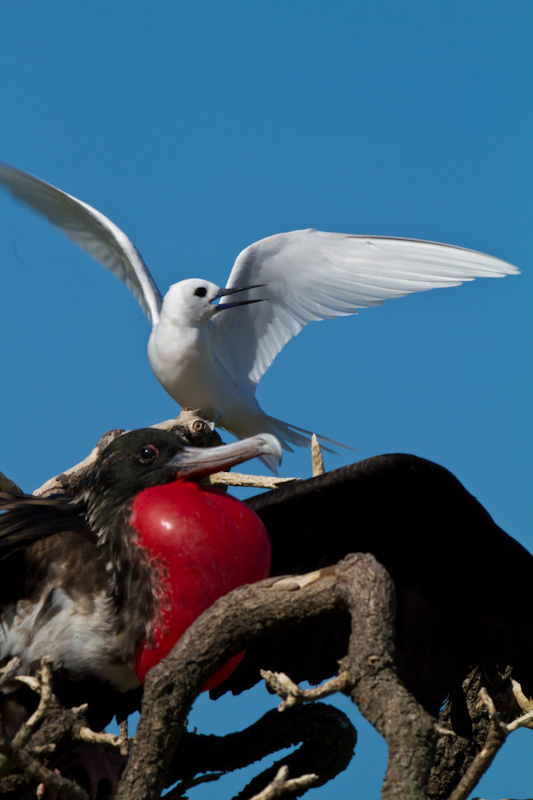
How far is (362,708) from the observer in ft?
6.59

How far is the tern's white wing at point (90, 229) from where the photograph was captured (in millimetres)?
7156

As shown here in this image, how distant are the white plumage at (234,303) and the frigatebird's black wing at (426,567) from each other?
2710 millimetres

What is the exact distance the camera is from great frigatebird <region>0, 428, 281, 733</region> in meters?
2.64

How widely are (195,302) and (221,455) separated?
14.1 feet

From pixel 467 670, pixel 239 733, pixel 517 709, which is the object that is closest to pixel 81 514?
pixel 239 733

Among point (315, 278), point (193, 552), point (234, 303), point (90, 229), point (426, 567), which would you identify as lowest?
point (193, 552)

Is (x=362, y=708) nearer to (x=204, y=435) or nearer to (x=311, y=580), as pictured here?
(x=311, y=580)

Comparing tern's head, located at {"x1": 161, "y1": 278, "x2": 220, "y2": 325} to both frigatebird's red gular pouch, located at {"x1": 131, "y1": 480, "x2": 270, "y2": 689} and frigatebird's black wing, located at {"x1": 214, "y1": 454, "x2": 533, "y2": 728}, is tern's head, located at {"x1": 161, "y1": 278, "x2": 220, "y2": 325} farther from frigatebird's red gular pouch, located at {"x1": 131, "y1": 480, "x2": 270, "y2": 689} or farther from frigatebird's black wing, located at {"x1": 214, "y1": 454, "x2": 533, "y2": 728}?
frigatebird's red gular pouch, located at {"x1": 131, "y1": 480, "x2": 270, "y2": 689}

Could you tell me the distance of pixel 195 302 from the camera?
7.07m

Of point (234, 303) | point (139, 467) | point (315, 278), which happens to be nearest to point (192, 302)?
point (234, 303)

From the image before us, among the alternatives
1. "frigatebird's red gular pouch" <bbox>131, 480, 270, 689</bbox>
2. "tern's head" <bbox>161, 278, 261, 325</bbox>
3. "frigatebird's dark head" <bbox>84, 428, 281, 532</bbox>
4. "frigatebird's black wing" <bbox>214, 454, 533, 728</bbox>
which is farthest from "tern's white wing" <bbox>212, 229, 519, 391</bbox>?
"frigatebird's red gular pouch" <bbox>131, 480, 270, 689</bbox>

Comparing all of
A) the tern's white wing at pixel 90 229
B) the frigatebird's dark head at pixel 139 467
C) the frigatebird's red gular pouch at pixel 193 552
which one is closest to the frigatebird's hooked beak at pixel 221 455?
the frigatebird's dark head at pixel 139 467

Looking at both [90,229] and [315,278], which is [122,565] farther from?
[90,229]

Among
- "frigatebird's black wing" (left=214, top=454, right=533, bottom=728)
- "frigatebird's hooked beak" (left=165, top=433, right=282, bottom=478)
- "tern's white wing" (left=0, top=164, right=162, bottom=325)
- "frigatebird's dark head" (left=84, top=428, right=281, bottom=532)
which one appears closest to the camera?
"frigatebird's hooked beak" (left=165, top=433, right=282, bottom=478)
